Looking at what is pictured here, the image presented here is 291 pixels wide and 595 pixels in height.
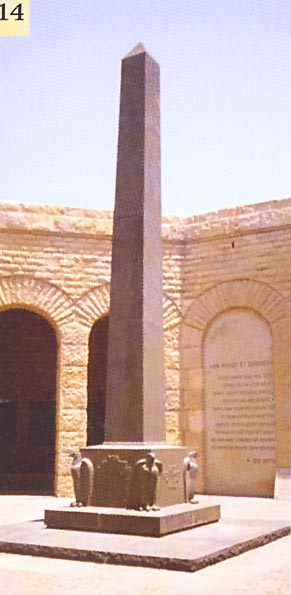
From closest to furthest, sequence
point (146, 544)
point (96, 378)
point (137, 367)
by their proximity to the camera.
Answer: point (146, 544)
point (137, 367)
point (96, 378)

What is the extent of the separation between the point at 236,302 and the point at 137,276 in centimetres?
461

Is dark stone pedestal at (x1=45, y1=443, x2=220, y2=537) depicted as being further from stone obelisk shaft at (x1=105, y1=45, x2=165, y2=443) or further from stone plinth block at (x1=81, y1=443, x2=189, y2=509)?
stone obelisk shaft at (x1=105, y1=45, x2=165, y2=443)

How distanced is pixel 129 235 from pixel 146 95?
4.96 ft

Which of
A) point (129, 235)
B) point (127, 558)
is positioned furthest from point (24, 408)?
point (127, 558)

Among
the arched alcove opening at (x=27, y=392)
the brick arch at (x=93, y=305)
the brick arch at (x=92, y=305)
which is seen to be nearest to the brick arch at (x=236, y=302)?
the brick arch at (x=93, y=305)

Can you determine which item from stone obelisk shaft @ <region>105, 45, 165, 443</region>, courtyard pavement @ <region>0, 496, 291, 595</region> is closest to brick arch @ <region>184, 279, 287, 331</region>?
stone obelisk shaft @ <region>105, 45, 165, 443</region>

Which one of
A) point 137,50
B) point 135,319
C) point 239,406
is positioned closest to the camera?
point 135,319

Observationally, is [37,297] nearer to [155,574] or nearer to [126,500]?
[126,500]

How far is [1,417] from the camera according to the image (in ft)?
49.8

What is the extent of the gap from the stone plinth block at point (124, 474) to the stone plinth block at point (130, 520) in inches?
4.0

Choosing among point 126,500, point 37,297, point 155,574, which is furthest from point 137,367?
point 37,297

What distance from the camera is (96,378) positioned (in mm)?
15125

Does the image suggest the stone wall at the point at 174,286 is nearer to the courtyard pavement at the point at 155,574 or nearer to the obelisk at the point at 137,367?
the obelisk at the point at 137,367

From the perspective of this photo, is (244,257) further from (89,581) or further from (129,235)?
(89,581)
